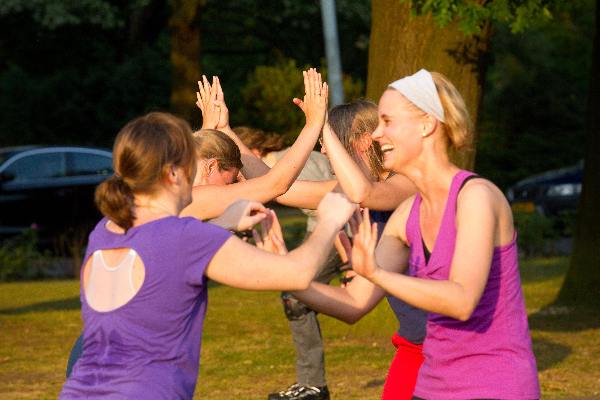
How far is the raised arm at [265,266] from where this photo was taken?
12.0 feet

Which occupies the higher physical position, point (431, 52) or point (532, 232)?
point (431, 52)

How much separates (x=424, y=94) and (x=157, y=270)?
1.04 meters

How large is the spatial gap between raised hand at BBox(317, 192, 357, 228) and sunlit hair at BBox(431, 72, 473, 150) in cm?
54

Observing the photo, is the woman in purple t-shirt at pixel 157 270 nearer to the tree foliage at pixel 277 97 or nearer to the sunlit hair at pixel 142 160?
the sunlit hair at pixel 142 160

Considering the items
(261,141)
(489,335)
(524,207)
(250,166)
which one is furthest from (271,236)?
(524,207)

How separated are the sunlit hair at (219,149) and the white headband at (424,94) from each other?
1.35m

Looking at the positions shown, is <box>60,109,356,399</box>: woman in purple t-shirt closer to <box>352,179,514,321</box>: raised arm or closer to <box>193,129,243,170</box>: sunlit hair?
<box>352,179,514,321</box>: raised arm

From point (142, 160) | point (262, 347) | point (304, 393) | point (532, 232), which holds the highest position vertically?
point (142, 160)

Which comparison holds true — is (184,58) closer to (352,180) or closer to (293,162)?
(293,162)

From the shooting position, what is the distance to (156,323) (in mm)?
3660

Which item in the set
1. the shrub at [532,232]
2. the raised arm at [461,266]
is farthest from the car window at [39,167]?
the raised arm at [461,266]

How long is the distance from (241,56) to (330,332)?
84.7 feet

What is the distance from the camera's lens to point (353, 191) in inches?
186

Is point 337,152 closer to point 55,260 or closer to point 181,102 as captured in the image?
point 55,260
